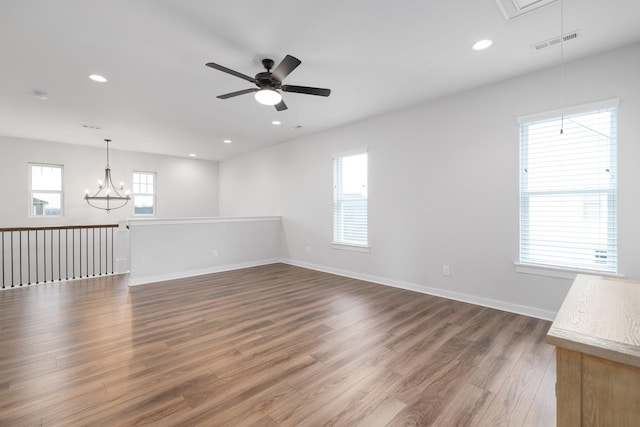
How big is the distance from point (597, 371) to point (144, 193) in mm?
9094

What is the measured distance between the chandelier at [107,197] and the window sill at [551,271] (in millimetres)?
7943

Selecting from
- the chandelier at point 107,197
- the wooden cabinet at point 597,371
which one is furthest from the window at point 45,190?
the wooden cabinet at point 597,371

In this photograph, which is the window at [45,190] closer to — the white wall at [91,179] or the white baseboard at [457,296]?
the white wall at [91,179]

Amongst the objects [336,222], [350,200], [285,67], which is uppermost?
[285,67]

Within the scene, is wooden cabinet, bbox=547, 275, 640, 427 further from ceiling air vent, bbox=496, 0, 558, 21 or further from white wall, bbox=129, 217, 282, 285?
white wall, bbox=129, 217, 282, 285

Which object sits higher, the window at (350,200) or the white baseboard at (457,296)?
the window at (350,200)

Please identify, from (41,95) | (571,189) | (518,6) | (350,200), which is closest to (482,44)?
(518,6)

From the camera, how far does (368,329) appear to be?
2947 mm

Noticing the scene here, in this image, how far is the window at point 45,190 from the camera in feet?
21.1

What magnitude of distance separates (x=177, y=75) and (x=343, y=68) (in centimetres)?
196

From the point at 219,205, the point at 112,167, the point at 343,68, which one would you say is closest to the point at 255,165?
the point at 219,205

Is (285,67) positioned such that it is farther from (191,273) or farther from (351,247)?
(191,273)

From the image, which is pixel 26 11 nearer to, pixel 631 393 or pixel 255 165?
pixel 631 393

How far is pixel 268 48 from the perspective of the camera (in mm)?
2820
